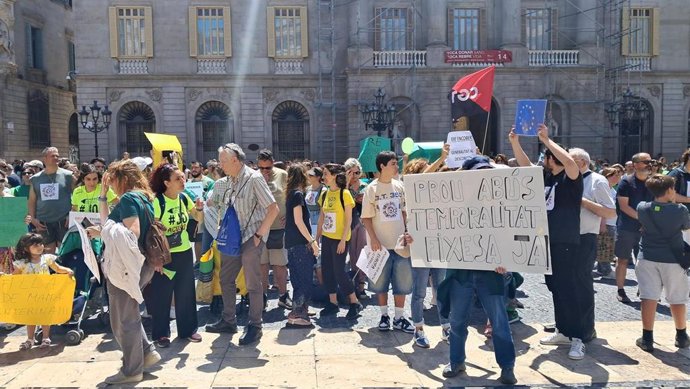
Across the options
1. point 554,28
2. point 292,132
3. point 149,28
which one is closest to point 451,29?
point 554,28

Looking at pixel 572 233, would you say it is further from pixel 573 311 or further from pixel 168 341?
pixel 168 341

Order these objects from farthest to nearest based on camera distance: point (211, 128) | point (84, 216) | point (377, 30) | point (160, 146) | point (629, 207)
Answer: point (211, 128) → point (377, 30) → point (160, 146) → point (629, 207) → point (84, 216)

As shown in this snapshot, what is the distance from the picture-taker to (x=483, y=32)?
27.2m

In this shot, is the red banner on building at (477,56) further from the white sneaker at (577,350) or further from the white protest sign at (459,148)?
the white sneaker at (577,350)

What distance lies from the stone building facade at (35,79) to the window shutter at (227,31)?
12.4 metres

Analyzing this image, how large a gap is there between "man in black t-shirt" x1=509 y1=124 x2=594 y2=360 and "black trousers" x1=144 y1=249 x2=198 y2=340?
3646 mm

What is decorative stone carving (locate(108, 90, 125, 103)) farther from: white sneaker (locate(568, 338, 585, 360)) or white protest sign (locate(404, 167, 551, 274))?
white sneaker (locate(568, 338, 585, 360))

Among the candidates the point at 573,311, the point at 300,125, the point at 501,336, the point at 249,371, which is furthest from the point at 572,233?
the point at 300,125

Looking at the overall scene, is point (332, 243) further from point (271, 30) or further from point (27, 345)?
point (271, 30)

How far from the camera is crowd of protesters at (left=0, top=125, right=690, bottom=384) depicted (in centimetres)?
503

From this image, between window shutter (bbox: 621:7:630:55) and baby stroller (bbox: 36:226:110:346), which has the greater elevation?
window shutter (bbox: 621:7:630:55)

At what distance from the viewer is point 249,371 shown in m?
5.32

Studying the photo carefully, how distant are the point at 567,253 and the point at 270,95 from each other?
75.2 feet

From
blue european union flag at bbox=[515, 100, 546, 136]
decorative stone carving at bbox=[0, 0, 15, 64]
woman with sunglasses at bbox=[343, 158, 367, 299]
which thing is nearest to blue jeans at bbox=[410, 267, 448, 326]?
blue european union flag at bbox=[515, 100, 546, 136]
